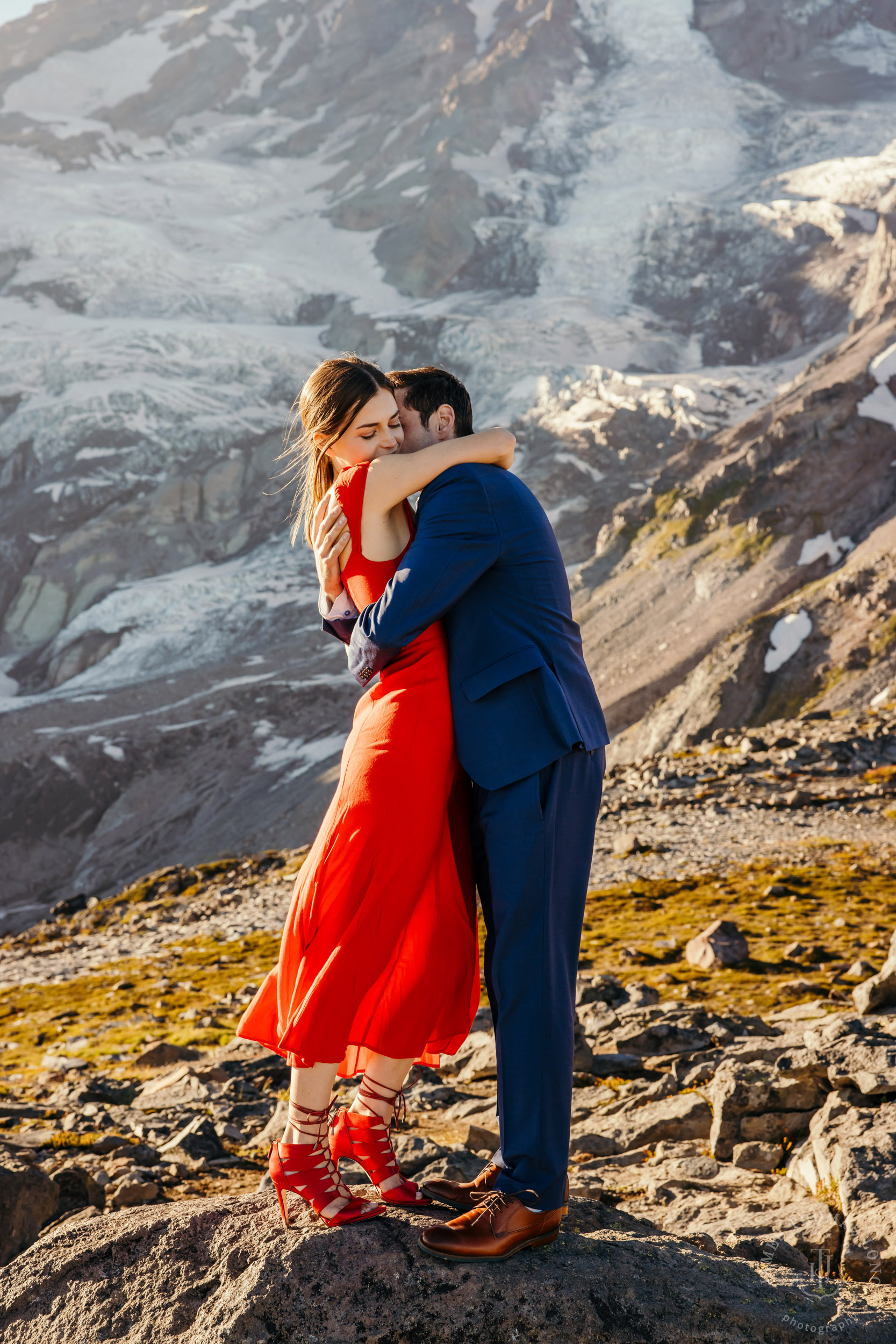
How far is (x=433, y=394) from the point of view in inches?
179

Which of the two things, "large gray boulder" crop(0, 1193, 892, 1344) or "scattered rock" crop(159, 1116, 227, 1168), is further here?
"scattered rock" crop(159, 1116, 227, 1168)

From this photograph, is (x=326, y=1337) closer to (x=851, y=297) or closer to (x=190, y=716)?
(x=190, y=716)

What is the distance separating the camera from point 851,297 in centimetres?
17250

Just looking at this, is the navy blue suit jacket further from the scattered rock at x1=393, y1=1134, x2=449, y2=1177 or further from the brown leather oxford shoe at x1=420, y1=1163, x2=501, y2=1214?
the scattered rock at x1=393, y1=1134, x2=449, y2=1177

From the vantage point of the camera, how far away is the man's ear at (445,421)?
4512 mm

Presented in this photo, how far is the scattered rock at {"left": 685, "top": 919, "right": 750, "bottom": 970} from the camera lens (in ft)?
53.3

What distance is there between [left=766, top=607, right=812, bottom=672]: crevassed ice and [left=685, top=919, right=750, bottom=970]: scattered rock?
47.6 m

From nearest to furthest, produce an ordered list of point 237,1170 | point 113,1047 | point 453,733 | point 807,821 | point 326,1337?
point 326,1337, point 453,733, point 237,1170, point 113,1047, point 807,821

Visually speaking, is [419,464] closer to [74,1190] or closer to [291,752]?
[74,1190]

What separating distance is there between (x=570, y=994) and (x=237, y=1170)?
15.4ft

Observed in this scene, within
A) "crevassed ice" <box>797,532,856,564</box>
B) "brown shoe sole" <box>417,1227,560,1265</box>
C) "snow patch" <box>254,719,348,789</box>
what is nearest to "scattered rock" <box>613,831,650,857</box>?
"brown shoe sole" <box>417,1227,560,1265</box>

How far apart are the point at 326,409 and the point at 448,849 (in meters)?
1.94

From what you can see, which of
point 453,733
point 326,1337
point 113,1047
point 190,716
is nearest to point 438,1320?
point 326,1337

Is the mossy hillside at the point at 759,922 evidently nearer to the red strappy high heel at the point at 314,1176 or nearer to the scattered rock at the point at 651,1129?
the scattered rock at the point at 651,1129
